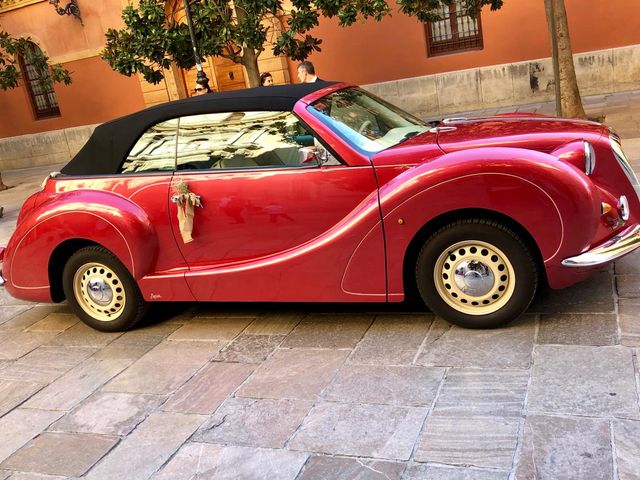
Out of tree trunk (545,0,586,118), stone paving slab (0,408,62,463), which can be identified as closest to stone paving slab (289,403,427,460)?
stone paving slab (0,408,62,463)

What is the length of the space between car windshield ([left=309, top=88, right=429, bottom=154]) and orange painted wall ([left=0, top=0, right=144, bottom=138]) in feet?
46.2

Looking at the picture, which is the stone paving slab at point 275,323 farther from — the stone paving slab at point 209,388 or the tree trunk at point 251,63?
the tree trunk at point 251,63

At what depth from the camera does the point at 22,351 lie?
199 inches

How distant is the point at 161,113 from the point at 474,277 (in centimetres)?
256

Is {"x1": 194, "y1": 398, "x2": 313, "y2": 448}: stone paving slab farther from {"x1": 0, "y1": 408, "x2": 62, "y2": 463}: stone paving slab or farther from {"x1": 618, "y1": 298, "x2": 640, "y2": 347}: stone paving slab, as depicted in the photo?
{"x1": 618, "y1": 298, "x2": 640, "y2": 347}: stone paving slab

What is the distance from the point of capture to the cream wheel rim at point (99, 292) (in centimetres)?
497

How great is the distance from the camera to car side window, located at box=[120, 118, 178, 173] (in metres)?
4.73

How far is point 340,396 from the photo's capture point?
11.7 ft

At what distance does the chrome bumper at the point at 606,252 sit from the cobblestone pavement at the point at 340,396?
416 millimetres

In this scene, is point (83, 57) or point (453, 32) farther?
point (83, 57)

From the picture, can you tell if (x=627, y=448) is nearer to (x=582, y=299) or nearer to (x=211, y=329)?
(x=582, y=299)

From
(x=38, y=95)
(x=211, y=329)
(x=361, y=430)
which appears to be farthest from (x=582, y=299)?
(x=38, y=95)

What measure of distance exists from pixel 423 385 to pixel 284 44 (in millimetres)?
7319

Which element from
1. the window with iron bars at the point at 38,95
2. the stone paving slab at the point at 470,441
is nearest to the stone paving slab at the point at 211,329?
the stone paving slab at the point at 470,441
